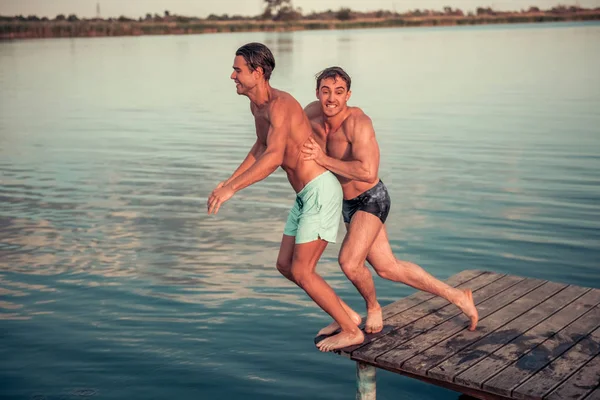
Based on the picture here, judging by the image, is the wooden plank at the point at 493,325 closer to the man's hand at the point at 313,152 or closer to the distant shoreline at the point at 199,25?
the man's hand at the point at 313,152

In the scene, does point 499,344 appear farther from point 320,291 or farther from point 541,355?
point 320,291

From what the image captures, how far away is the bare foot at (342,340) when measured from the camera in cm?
568

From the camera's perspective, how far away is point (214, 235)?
11227 millimetres

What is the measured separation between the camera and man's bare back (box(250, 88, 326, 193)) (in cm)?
559

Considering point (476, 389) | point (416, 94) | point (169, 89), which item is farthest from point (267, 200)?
point (169, 89)

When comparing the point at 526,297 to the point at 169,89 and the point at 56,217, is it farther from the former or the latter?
the point at 169,89

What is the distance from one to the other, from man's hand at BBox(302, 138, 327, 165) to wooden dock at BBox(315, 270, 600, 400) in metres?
1.22

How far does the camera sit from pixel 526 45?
5594 cm

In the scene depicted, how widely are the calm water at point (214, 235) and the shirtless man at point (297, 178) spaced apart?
137 centimetres

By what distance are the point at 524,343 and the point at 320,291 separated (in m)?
1.34

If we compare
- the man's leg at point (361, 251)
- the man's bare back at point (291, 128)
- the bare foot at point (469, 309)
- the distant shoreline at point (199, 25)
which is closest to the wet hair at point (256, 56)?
the man's bare back at point (291, 128)

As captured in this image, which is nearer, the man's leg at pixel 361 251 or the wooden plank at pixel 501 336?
the wooden plank at pixel 501 336

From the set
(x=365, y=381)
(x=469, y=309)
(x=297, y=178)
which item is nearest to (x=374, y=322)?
(x=365, y=381)

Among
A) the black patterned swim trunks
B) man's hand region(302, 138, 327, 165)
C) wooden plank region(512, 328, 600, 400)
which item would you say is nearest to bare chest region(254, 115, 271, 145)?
man's hand region(302, 138, 327, 165)
